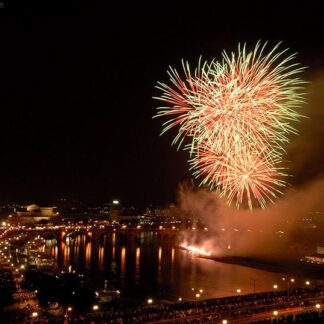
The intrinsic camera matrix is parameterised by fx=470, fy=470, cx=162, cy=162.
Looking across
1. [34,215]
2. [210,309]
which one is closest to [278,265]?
[210,309]

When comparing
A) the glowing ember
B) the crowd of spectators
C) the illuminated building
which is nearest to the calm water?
the glowing ember

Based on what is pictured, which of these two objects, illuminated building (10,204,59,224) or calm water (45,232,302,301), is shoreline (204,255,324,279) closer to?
calm water (45,232,302,301)

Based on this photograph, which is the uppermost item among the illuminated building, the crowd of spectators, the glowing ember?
the crowd of spectators

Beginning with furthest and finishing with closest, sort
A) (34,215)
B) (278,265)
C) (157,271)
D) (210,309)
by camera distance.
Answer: (34,215), (278,265), (157,271), (210,309)

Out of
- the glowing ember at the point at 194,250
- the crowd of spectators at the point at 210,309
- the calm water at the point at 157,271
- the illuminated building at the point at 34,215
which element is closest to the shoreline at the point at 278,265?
the calm water at the point at 157,271

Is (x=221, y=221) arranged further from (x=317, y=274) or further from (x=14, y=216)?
(x=14, y=216)

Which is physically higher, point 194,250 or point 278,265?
point 278,265

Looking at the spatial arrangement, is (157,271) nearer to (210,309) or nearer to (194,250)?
(194,250)

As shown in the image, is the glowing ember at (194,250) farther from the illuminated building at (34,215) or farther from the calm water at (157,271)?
the illuminated building at (34,215)

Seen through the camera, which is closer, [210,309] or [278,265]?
[210,309]
